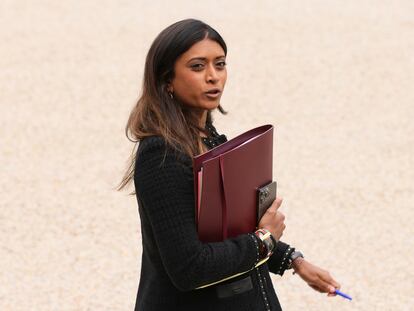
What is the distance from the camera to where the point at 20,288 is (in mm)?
5535

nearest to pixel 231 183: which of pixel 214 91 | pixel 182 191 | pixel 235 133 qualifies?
pixel 182 191

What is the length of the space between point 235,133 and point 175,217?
722 centimetres

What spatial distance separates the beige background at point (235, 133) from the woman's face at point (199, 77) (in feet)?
11.2

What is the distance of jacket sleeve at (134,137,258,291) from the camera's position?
1915 millimetres

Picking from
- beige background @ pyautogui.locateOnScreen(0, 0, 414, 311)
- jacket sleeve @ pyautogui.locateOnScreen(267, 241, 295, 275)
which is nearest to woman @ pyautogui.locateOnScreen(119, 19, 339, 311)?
jacket sleeve @ pyautogui.locateOnScreen(267, 241, 295, 275)

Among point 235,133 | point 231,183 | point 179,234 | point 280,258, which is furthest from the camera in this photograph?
point 235,133

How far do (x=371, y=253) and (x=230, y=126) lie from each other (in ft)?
11.9

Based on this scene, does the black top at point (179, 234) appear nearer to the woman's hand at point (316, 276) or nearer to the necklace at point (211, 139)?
the necklace at point (211, 139)

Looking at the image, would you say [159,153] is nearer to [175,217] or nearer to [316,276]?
[175,217]

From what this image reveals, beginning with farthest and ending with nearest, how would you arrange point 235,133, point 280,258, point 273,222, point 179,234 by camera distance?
1. point 235,133
2. point 280,258
3. point 273,222
4. point 179,234

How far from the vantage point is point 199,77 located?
2.07m

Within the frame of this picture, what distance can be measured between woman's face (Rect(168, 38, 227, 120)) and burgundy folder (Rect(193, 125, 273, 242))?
0.14 meters

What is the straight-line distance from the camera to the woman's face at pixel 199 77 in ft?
6.81

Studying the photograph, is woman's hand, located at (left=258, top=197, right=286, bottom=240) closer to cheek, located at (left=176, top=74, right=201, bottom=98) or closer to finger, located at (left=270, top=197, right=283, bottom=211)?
finger, located at (left=270, top=197, right=283, bottom=211)
